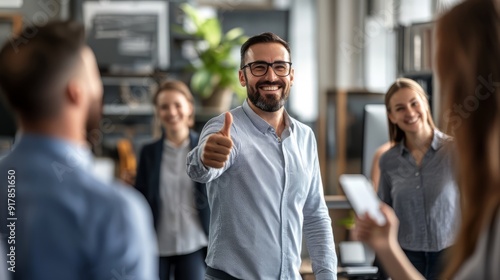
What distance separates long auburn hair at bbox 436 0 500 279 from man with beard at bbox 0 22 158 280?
462mm

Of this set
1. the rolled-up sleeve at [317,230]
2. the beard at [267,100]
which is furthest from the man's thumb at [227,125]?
the rolled-up sleeve at [317,230]

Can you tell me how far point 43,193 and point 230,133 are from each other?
1240 millimetres

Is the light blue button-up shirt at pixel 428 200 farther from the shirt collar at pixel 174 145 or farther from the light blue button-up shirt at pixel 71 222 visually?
the light blue button-up shirt at pixel 71 222

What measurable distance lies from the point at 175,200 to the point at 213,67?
3.57 meters

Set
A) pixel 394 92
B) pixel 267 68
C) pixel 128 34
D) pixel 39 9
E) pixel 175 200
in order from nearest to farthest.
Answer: pixel 267 68
pixel 394 92
pixel 175 200
pixel 128 34
pixel 39 9

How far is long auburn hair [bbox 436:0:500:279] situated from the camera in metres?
1.21

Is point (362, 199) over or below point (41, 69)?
below

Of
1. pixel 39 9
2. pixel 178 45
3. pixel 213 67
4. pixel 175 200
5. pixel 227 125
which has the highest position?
pixel 39 9

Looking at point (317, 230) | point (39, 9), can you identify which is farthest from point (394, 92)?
point (39, 9)

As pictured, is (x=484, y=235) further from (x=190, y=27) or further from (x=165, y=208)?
(x=190, y=27)

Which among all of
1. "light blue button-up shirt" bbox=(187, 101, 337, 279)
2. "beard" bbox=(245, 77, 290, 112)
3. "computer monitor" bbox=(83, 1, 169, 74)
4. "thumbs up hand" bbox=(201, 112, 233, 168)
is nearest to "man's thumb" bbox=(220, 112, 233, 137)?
"thumbs up hand" bbox=(201, 112, 233, 168)

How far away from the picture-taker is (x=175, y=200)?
3.58 m

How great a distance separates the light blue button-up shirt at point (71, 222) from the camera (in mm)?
1222

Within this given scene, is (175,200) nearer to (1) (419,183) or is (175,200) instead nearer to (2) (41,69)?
(1) (419,183)
